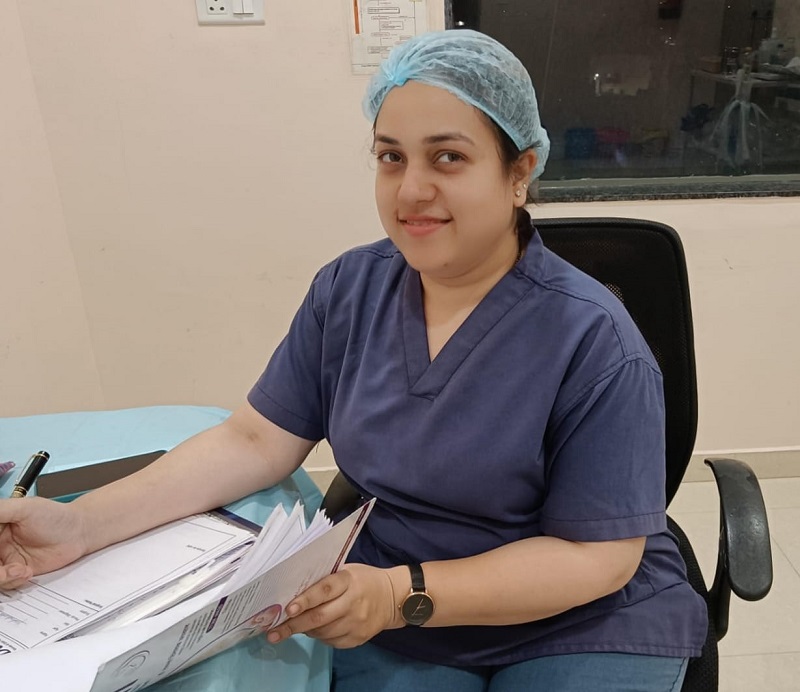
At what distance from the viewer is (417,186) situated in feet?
2.79

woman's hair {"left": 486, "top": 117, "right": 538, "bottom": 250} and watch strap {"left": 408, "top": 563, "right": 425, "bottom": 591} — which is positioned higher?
woman's hair {"left": 486, "top": 117, "right": 538, "bottom": 250}

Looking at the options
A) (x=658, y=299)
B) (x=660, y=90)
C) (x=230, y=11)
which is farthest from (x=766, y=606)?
(x=230, y=11)

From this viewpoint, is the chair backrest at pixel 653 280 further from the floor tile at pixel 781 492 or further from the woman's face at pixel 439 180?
the floor tile at pixel 781 492

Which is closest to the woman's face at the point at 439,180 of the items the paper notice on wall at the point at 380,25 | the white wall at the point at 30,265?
the paper notice on wall at the point at 380,25

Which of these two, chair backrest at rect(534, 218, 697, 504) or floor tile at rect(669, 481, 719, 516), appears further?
floor tile at rect(669, 481, 719, 516)

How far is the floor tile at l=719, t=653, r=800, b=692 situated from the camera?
62.9 inches

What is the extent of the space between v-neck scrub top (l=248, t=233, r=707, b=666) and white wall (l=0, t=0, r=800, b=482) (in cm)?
98

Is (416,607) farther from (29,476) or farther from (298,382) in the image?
(29,476)

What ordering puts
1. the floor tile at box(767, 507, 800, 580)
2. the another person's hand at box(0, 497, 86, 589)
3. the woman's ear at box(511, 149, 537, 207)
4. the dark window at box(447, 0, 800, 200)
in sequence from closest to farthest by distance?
the another person's hand at box(0, 497, 86, 589)
the woman's ear at box(511, 149, 537, 207)
the dark window at box(447, 0, 800, 200)
the floor tile at box(767, 507, 800, 580)

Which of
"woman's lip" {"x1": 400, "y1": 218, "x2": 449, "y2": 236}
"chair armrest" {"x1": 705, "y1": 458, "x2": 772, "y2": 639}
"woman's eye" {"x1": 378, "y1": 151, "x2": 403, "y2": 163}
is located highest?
"woman's eye" {"x1": 378, "y1": 151, "x2": 403, "y2": 163}

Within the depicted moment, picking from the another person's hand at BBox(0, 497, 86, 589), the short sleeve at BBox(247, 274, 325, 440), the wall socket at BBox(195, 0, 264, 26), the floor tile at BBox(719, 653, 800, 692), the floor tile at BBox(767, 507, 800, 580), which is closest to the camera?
the another person's hand at BBox(0, 497, 86, 589)

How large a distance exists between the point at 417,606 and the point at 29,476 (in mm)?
524

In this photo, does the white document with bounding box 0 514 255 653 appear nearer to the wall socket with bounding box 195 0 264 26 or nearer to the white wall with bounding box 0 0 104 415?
the white wall with bounding box 0 0 104 415

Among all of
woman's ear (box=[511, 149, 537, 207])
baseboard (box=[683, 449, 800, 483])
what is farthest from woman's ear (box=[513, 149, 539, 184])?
baseboard (box=[683, 449, 800, 483])
